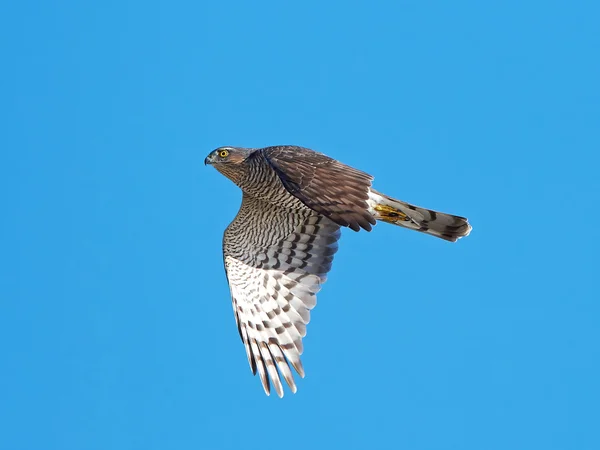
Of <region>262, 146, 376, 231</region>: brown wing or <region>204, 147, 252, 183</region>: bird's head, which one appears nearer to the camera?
<region>262, 146, 376, 231</region>: brown wing

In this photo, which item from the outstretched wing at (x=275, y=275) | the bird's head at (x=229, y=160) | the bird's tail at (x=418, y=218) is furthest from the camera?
the bird's head at (x=229, y=160)

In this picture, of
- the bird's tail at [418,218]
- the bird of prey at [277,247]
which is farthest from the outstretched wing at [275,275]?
the bird's tail at [418,218]

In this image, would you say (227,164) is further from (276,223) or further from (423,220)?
(423,220)

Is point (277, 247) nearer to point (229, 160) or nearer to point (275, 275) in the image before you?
point (275, 275)

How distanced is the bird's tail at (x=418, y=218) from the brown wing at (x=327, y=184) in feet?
2.93

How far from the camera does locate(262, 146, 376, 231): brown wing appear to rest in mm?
9578

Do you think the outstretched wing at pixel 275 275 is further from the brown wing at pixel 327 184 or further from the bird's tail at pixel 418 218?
the brown wing at pixel 327 184

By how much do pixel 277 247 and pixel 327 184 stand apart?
2.38 meters

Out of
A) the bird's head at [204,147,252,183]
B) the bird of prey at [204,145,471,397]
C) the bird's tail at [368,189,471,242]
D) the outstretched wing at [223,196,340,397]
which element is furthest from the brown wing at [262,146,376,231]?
the outstretched wing at [223,196,340,397]

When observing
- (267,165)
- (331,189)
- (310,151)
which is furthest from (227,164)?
(331,189)

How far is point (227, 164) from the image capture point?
12031 mm

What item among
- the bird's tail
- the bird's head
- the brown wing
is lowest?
the brown wing

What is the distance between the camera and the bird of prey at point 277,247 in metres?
11.4

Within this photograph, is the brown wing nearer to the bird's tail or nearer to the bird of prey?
the bird of prey
